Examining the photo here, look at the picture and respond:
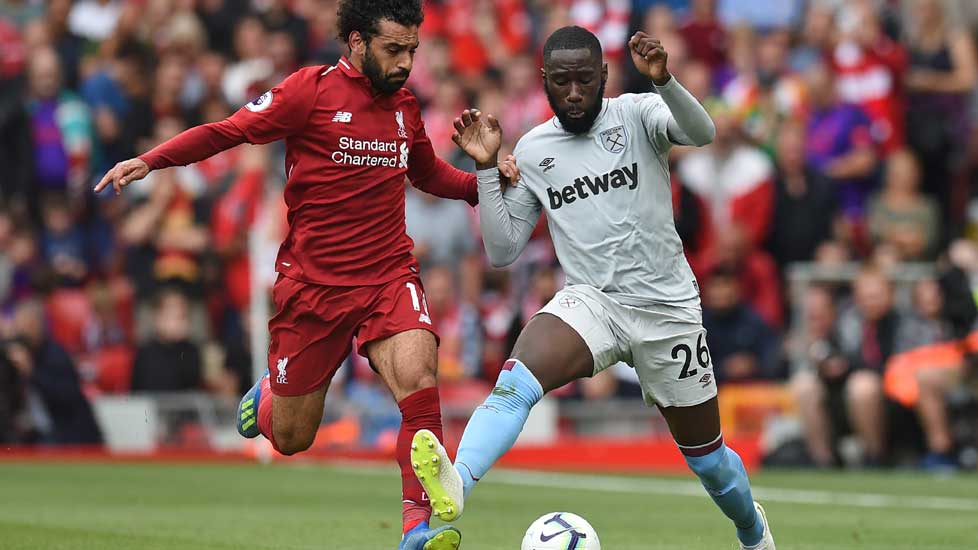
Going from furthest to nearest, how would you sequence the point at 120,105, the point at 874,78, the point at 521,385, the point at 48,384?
the point at 120,105, the point at 874,78, the point at 48,384, the point at 521,385

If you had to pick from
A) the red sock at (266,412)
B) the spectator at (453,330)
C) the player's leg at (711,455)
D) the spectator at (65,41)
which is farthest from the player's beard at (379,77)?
the spectator at (65,41)

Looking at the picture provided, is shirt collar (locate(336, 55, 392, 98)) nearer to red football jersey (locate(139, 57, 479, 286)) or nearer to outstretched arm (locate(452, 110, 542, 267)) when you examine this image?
red football jersey (locate(139, 57, 479, 286))

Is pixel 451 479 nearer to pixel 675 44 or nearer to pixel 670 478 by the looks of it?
pixel 670 478

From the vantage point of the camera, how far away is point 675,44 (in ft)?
58.6

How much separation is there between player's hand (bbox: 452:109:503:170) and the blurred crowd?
7.88m

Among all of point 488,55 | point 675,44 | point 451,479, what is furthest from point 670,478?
point 451,479

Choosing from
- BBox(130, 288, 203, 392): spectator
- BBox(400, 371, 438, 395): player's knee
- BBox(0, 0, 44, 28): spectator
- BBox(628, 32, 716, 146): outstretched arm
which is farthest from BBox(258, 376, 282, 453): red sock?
BBox(0, 0, 44, 28): spectator

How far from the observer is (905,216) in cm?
1664

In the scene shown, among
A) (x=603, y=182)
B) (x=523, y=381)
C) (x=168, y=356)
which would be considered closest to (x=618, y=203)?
(x=603, y=182)

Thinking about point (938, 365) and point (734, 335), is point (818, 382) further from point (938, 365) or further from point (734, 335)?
point (734, 335)

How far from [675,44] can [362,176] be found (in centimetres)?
995

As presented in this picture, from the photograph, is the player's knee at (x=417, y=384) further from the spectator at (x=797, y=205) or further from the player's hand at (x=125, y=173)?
the spectator at (x=797, y=205)

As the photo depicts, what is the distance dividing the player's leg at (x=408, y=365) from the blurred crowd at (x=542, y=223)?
7.74 meters

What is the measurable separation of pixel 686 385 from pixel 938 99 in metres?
10.6
